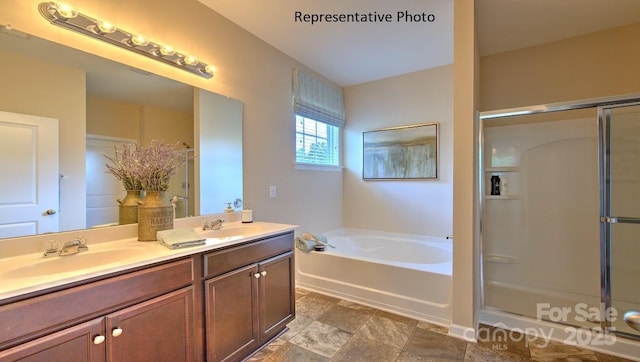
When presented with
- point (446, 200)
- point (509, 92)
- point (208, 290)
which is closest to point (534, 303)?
point (446, 200)

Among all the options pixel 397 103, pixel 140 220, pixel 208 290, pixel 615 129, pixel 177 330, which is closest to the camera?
pixel 177 330

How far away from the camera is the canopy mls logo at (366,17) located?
2250mm

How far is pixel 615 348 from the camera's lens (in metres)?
1.85

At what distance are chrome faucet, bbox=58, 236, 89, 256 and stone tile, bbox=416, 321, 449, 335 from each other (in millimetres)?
2284

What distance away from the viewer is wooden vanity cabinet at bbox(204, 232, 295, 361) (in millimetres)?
1521

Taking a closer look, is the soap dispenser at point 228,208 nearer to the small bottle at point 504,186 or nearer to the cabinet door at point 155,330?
the cabinet door at point 155,330

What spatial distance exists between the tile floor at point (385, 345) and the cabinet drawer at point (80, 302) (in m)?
0.92

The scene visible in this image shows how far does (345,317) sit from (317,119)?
88.2 inches

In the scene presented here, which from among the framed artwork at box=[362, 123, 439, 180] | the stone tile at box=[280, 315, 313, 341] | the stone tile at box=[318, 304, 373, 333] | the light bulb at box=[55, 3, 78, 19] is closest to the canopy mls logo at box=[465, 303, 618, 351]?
the stone tile at box=[318, 304, 373, 333]

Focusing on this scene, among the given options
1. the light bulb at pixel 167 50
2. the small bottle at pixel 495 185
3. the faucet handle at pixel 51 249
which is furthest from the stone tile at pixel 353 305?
the light bulb at pixel 167 50

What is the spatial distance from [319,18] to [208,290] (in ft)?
7.27

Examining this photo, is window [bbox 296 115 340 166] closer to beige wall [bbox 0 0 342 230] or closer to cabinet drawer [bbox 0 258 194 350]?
beige wall [bbox 0 0 342 230]

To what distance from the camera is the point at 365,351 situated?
187 centimetres

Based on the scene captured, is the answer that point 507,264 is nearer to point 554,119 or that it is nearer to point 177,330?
point 554,119
